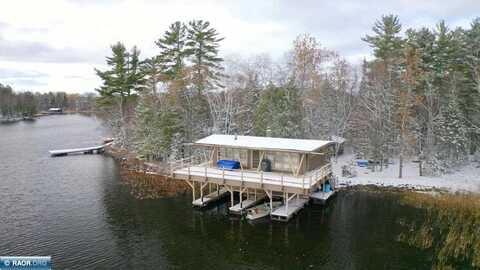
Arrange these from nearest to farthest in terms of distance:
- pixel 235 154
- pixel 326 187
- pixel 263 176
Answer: pixel 263 176 → pixel 235 154 → pixel 326 187

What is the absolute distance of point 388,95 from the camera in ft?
97.1

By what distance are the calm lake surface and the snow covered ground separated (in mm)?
2299

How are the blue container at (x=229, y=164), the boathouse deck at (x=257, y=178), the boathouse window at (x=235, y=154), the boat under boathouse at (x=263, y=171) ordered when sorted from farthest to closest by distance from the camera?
the boathouse window at (x=235, y=154), the blue container at (x=229, y=164), the boat under boathouse at (x=263, y=171), the boathouse deck at (x=257, y=178)

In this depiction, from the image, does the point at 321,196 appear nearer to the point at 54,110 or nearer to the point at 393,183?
the point at 393,183

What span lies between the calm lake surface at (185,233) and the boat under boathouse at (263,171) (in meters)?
1.37

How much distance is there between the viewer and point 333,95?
35.6m

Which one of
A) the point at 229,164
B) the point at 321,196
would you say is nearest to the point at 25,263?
the point at 229,164

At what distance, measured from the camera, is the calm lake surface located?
15.8m

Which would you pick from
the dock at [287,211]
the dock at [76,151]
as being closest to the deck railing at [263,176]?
the dock at [287,211]

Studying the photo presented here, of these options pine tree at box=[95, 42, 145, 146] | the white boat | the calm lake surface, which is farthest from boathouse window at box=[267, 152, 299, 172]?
pine tree at box=[95, 42, 145, 146]

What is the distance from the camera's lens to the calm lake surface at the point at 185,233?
15.8 meters

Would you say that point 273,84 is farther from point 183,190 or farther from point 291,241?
point 291,241

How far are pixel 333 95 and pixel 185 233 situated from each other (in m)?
22.7

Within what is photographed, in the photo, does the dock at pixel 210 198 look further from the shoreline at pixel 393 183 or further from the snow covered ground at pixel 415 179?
the snow covered ground at pixel 415 179
